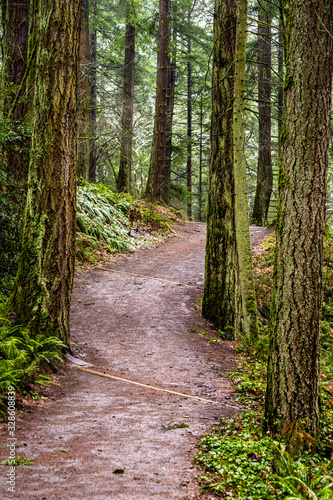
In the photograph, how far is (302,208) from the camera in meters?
3.27

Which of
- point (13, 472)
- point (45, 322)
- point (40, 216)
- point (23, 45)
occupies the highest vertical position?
point (23, 45)

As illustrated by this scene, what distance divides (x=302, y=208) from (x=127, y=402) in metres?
2.66

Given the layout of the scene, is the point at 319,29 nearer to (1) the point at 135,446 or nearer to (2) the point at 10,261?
(1) the point at 135,446

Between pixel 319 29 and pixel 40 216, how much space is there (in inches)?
139

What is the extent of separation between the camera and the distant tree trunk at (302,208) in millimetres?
3209

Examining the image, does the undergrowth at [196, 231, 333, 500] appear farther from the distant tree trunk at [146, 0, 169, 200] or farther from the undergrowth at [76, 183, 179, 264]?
the distant tree trunk at [146, 0, 169, 200]

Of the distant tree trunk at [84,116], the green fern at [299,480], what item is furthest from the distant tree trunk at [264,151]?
the green fern at [299,480]

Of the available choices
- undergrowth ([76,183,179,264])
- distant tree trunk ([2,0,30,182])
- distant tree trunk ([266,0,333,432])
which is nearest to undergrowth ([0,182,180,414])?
undergrowth ([76,183,179,264])

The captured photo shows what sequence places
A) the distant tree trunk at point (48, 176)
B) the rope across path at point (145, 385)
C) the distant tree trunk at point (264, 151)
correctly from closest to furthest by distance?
the rope across path at point (145, 385) < the distant tree trunk at point (48, 176) < the distant tree trunk at point (264, 151)

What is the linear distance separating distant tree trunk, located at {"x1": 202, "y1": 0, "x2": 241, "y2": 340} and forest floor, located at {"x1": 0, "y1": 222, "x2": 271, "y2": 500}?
1.72 ft

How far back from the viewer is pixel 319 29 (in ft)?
10.4

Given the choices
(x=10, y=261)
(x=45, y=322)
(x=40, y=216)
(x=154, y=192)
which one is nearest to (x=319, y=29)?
(x=40, y=216)

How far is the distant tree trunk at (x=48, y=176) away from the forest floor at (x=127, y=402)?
0.96 meters

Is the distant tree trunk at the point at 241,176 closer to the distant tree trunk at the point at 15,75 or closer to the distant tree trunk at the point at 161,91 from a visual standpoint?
the distant tree trunk at the point at 15,75
